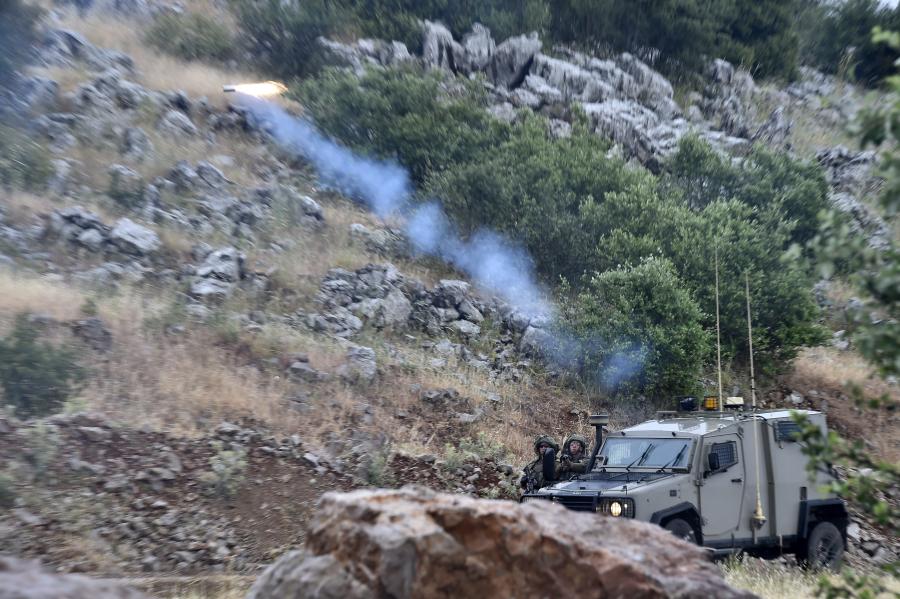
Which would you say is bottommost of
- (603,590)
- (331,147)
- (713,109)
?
(603,590)

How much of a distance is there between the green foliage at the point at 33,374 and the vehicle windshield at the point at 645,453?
7651 millimetres

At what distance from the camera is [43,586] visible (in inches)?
147

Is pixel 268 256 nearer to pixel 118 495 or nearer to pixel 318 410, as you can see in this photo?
pixel 318 410

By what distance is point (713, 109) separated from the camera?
40.7 metres

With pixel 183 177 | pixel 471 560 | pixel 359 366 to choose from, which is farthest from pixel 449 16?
pixel 471 560

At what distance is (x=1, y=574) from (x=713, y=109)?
41.0 m

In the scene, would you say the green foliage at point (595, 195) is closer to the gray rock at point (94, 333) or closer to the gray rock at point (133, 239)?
the gray rock at point (133, 239)

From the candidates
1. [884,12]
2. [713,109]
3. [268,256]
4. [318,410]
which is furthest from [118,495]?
[884,12]

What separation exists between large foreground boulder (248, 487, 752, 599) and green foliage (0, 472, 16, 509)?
630 cm

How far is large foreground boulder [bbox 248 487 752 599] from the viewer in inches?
180

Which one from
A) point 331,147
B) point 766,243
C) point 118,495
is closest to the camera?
point 118,495

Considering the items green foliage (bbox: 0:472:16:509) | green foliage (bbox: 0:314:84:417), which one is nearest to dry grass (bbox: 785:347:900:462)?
green foliage (bbox: 0:314:84:417)

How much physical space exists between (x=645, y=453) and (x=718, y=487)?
963 millimetres

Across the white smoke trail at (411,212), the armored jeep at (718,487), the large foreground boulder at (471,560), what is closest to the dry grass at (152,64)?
the white smoke trail at (411,212)
